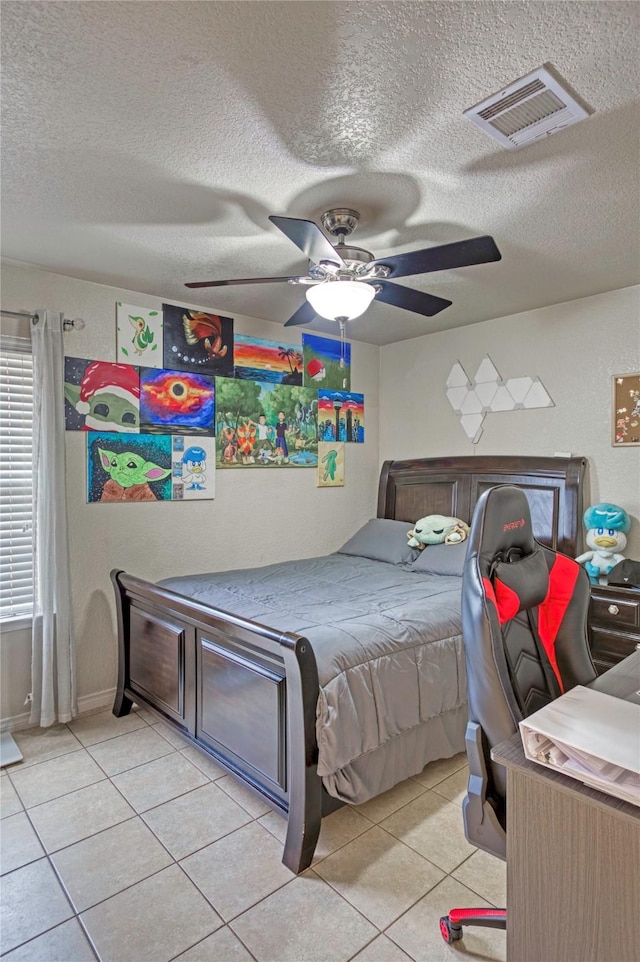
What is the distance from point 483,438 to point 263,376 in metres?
1.75

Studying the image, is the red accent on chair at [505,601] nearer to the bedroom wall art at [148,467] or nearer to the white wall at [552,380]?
the white wall at [552,380]

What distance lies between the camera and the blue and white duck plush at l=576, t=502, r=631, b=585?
3.14m

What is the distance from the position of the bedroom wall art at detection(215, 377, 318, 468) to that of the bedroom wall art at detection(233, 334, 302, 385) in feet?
Answer: 0.19

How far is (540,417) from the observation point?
3.71 metres

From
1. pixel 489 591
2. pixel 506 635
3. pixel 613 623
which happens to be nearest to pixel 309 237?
pixel 489 591

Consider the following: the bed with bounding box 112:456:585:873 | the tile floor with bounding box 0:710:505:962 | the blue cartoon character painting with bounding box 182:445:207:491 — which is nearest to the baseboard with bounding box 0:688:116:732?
the bed with bounding box 112:456:585:873

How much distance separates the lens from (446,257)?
2.08 metres

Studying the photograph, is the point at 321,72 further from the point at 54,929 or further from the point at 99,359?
the point at 54,929

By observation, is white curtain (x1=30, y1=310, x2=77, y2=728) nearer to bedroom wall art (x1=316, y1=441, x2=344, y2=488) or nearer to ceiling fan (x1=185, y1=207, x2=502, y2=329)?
ceiling fan (x1=185, y1=207, x2=502, y2=329)

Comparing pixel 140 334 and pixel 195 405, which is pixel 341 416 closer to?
pixel 195 405

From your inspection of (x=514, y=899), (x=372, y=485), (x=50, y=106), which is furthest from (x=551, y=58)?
(x=372, y=485)

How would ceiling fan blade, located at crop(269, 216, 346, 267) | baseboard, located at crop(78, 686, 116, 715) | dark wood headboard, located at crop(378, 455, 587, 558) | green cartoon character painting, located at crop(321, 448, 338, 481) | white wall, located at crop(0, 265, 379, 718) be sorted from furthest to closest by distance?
green cartoon character painting, located at crop(321, 448, 338, 481), dark wood headboard, located at crop(378, 455, 587, 558), baseboard, located at crop(78, 686, 116, 715), white wall, located at crop(0, 265, 379, 718), ceiling fan blade, located at crop(269, 216, 346, 267)

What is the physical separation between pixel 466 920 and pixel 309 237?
2.28 m

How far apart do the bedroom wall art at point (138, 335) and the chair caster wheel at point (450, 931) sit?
309 centimetres
